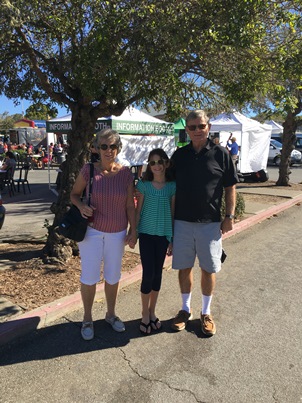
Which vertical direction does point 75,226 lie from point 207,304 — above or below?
above

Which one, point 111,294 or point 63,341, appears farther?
point 111,294

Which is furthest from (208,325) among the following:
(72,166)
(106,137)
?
(72,166)

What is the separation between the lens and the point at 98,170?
3.10 metres

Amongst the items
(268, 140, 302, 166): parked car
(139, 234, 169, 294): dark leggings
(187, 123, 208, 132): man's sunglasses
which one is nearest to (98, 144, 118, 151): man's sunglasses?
(187, 123, 208, 132): man's sunglasses

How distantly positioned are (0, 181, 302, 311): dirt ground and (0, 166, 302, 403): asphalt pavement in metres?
0.24

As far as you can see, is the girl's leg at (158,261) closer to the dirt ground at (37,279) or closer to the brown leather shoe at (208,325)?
the brown leather shoe at (208,325)

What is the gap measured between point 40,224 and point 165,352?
5297 millimetres

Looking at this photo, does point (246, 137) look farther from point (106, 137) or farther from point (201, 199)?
point (106, 137)

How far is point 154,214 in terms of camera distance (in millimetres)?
3160

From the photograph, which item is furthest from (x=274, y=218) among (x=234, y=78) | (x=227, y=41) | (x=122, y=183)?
(x=122, y=183)

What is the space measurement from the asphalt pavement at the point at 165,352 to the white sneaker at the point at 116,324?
0.06 metres

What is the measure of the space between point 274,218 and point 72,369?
6949 millimetres

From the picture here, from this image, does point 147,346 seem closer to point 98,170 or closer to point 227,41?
point 98,170

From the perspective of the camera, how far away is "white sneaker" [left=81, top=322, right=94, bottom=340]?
3226 millimetres
